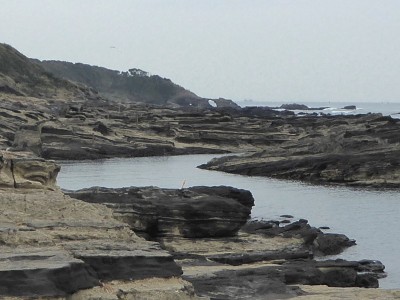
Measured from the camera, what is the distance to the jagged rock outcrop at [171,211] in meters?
18.6

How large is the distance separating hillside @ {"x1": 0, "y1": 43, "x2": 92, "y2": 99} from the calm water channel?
186ft

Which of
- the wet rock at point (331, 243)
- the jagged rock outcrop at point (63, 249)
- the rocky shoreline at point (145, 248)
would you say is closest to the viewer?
the jagged rock outcrop at point (63, 249)

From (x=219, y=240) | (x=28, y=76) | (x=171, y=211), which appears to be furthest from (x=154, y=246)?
(x=28, y=76)

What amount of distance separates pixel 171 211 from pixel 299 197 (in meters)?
21.9

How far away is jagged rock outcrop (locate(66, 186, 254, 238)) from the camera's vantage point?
18.6 metres

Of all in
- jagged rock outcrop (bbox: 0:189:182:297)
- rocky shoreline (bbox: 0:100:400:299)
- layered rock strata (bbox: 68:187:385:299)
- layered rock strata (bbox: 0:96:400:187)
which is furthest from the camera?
layered rock strata (bbox: 0:96:400:187)

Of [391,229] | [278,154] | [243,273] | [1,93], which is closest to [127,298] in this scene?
[243,273]

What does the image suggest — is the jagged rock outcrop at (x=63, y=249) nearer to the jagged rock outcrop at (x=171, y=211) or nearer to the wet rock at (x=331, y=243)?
the jagged rock outcrop at (x=171, y=211)

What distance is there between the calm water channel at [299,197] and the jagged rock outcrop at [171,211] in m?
4.24

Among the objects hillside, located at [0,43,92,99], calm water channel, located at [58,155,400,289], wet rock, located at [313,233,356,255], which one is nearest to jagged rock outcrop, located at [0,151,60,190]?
calm water channel, located at [58,155,400,289]

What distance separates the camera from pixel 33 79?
122312mm

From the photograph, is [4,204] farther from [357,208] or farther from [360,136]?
[360,136]

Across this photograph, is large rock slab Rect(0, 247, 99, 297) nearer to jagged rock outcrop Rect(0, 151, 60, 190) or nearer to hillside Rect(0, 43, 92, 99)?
jagged rock outcrop Rect(0, 151, 60, 190)

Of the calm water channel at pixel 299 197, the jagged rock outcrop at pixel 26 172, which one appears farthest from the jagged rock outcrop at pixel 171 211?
the calm water channel at pixel 299 197
